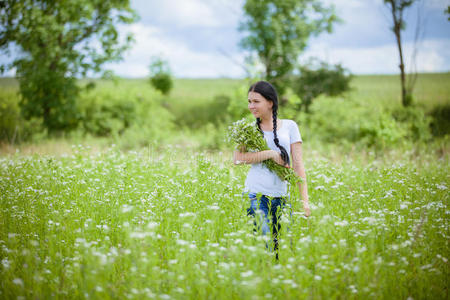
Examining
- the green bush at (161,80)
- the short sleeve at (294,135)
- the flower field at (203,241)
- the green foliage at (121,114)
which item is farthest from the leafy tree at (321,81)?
the short sleeve at (294,135)

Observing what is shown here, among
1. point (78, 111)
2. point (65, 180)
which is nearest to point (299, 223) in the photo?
point (65, 180)

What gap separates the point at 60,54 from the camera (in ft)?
59.4

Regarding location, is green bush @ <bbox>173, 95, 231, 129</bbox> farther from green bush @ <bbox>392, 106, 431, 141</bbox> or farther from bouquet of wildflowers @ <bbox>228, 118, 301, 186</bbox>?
bouquet of wildflowers @ <bbox>228, 118, 301, 186</bbox>

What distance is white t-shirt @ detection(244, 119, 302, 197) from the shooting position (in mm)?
4207

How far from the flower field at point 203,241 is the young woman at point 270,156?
21cm

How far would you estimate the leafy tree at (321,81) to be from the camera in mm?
27109

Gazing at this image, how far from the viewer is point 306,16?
89.9 feet

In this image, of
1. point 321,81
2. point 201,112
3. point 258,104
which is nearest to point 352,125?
point 321,81

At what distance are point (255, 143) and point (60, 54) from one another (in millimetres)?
17708

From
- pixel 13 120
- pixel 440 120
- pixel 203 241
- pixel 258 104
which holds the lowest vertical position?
pixel 203 241

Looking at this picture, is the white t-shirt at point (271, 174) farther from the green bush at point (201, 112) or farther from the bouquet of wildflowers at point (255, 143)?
the green bush at point (201, 112)

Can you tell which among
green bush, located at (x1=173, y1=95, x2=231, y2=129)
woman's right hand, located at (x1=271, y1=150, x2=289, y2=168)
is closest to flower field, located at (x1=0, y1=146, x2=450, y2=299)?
woman's right hand, located at (x1=271, y1=150, x2=289, y2=168)

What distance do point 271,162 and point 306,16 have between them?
26.6 meters

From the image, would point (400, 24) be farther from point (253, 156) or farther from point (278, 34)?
point (253, 156)
